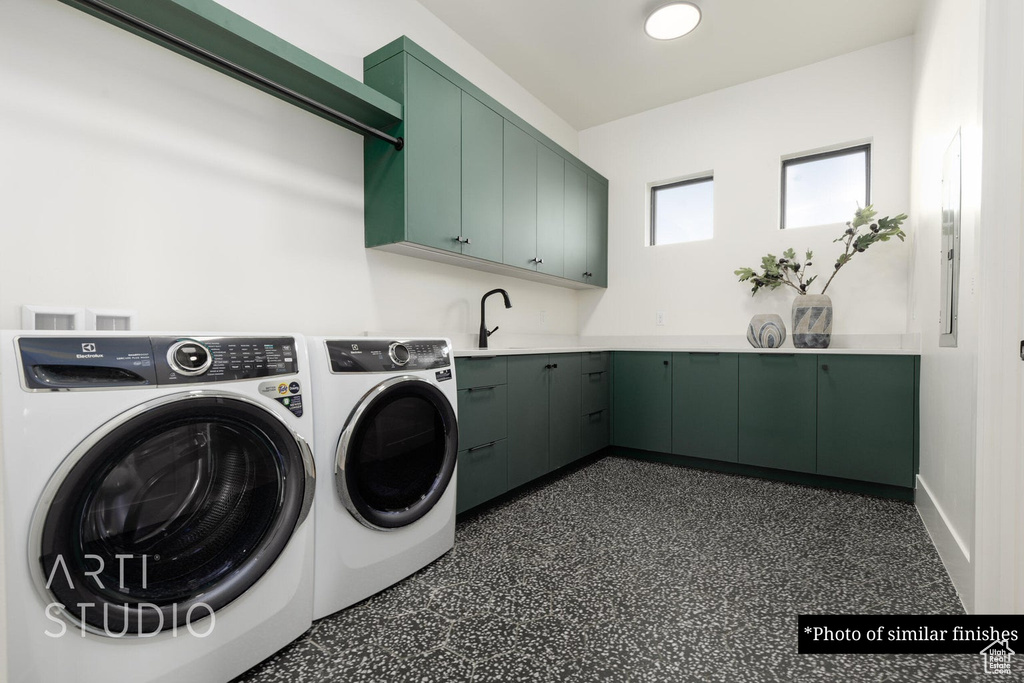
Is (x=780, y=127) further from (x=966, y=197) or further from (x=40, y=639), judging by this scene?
(x=40, y=639)

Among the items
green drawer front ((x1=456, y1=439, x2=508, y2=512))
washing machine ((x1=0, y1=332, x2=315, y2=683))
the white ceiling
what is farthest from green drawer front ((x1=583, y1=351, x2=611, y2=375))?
washing machine ((x1=0, y1=332, x2=315, y2=683))

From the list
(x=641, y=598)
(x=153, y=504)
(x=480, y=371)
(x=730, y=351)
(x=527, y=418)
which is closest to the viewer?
(x=153, y=504)

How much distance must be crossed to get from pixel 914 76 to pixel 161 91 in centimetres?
387

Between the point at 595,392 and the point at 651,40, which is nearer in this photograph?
the point at 651,40

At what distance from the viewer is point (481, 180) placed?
8.33 feet

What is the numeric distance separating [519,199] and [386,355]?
1653 mm

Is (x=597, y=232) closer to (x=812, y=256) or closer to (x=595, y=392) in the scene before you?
(x=595, y=392)

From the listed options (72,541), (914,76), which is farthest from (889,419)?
(72,541)

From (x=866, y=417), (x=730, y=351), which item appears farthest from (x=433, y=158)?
(x=866, y=417)

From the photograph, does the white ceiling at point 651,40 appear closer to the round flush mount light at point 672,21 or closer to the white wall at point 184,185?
the round flush mount light at point 672,21

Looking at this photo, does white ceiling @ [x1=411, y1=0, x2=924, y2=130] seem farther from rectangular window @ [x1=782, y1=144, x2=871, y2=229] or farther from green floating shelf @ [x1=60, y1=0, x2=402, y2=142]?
green floating shelf @ [x1=60, y1=0, x2=402, y2=142]

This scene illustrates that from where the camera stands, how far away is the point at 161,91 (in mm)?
1623

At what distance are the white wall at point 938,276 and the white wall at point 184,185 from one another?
2318 mm

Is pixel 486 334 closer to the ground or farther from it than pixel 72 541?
farther from it
